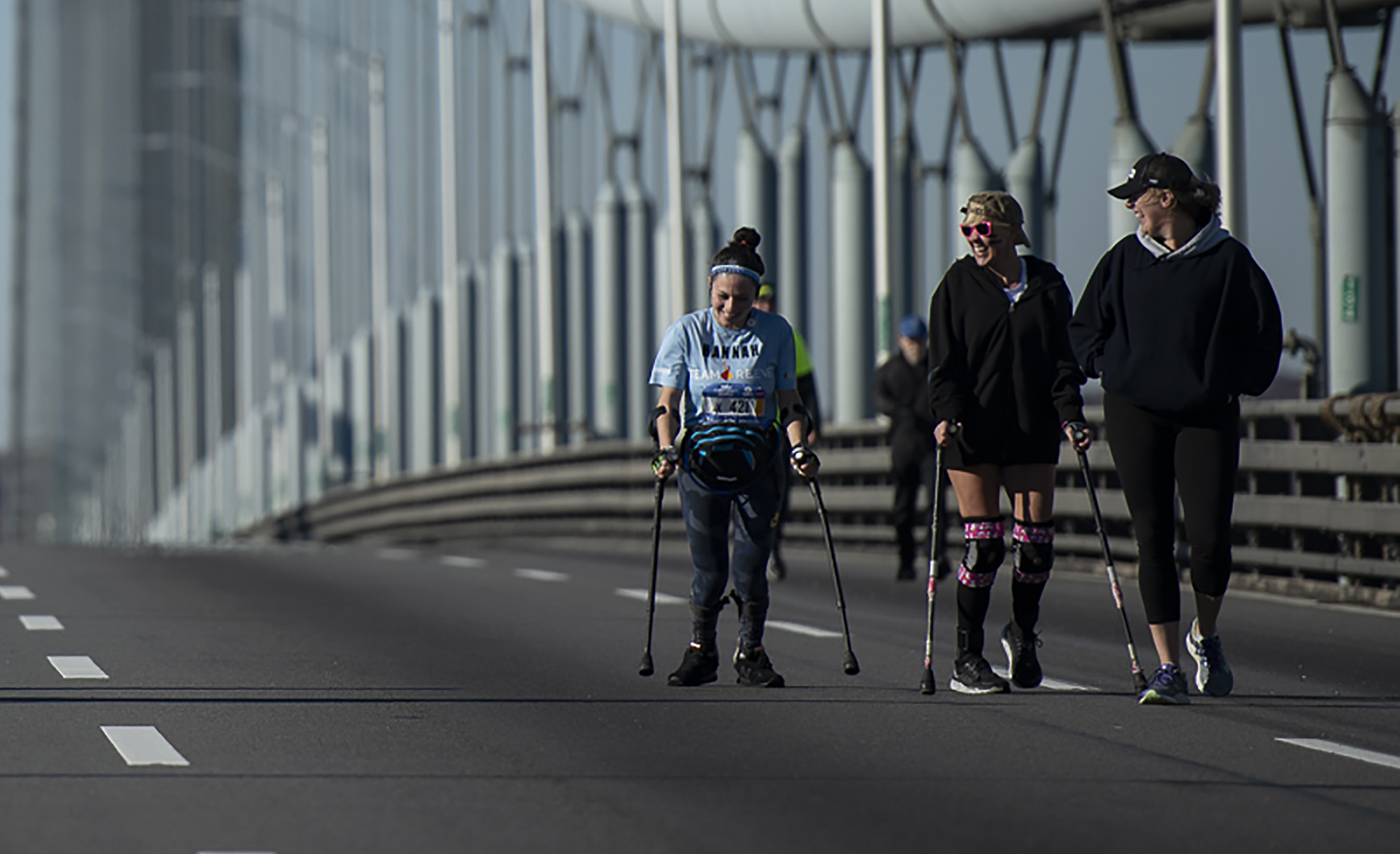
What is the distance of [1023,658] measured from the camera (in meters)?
9.05

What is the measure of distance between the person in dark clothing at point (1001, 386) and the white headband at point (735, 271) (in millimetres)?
635

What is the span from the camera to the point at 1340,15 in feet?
74.9

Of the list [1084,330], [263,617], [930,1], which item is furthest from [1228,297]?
[930,1]

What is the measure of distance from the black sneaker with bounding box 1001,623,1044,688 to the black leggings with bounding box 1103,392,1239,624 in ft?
1.56

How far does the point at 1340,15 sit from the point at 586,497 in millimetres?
8801

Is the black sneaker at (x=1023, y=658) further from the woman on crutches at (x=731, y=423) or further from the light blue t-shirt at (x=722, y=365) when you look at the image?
the light blue t-shirt at (x=722, y=365)

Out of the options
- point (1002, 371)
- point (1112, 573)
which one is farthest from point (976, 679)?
point (1002, 371)

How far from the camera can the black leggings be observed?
8.57m

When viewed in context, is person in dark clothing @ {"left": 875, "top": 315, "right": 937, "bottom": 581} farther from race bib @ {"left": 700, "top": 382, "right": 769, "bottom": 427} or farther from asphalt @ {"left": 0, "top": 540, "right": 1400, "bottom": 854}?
race bib @ {"left": 700, "top": 382, "right": 769, "bottom": 427}

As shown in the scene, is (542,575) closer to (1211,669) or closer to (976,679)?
(976,679)

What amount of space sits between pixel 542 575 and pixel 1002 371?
354 inches

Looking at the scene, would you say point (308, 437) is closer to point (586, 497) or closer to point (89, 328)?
point (586, 497)

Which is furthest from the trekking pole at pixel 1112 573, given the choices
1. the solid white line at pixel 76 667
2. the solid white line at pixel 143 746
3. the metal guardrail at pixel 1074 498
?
the metal guardrail at pixel 1074 498

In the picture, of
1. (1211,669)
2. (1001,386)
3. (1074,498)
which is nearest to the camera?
(1001,386)
